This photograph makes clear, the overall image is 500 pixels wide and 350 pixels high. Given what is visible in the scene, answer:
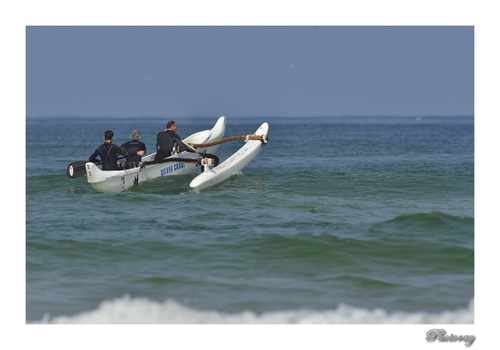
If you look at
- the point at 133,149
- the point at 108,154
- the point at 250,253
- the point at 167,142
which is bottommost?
the point at 250,253

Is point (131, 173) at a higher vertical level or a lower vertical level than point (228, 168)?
lower

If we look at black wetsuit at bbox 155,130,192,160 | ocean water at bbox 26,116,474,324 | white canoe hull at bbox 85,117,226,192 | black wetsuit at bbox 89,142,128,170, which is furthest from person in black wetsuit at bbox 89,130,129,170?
black wetsuit at bbox 155,130,192,160

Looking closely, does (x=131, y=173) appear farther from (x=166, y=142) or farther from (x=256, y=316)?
(x=256, y=316)

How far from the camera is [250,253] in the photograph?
344 inches

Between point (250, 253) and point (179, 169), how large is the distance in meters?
7.13

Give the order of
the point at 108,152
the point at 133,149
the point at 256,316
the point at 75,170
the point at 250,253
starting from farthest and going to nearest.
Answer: the point at 133,149
the point at 75,170
the point at 108,152
the point at 250,253
the point at 256,316

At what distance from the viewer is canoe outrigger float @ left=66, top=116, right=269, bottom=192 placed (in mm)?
13023

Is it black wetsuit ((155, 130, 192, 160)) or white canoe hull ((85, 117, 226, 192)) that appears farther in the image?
black wetsuit ((155, 130, 192, 160))

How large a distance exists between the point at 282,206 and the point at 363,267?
4.32 metres

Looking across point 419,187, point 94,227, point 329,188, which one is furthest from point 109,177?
point 419,187

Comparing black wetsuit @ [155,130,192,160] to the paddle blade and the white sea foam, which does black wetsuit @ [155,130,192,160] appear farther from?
the white sea foam

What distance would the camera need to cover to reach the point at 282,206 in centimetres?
1232

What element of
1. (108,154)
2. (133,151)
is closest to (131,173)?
(133,151)
